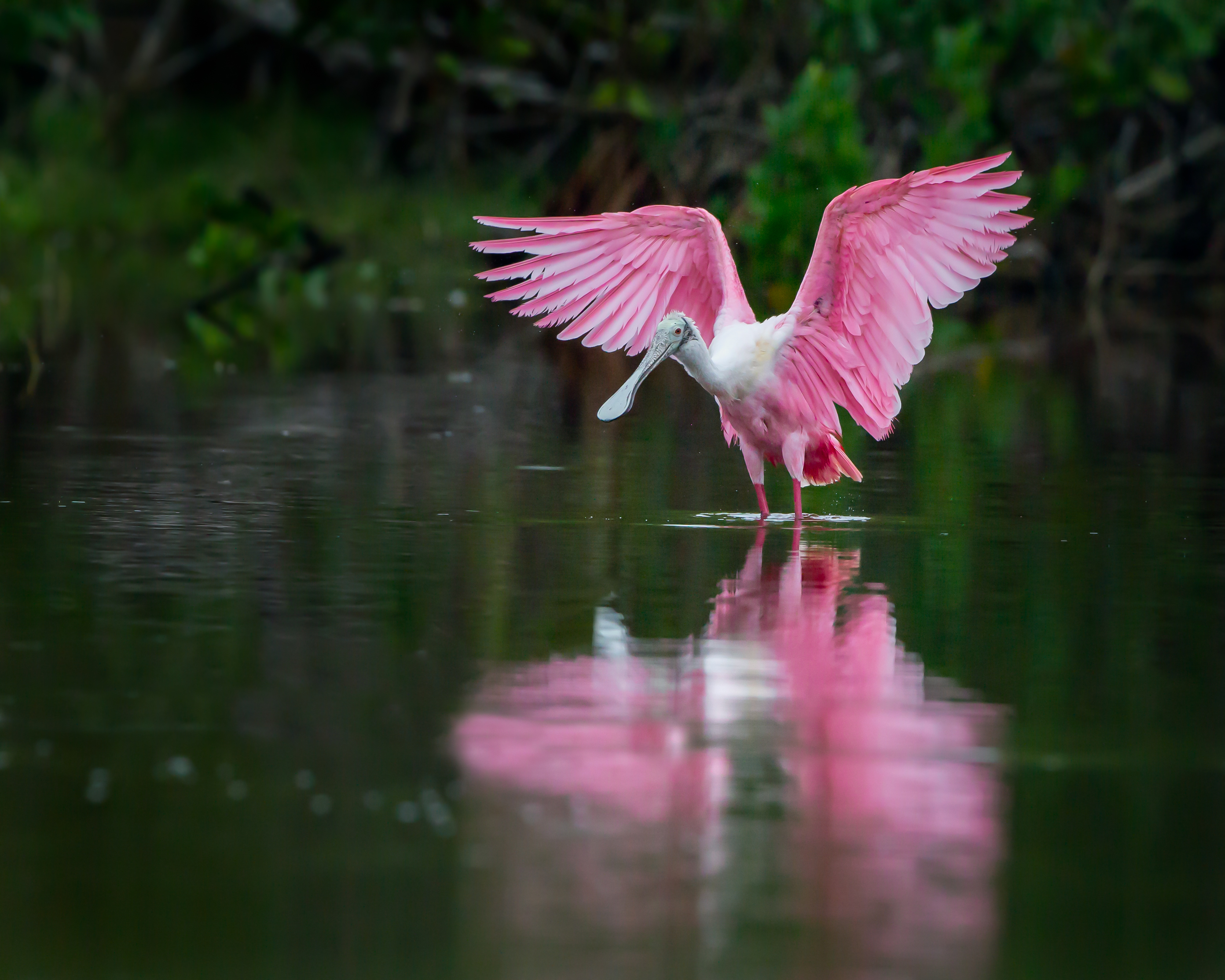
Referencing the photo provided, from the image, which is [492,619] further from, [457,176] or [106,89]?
[106,89]

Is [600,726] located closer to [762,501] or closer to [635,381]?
[762,501]

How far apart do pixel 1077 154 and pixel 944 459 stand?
14339mm

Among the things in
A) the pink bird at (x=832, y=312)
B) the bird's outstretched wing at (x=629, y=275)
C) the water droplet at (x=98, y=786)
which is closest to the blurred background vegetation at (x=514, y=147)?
the bird's outstretched wing at (x=629, y=275)

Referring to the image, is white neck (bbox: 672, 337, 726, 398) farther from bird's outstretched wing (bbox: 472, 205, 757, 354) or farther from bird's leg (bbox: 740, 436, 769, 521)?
bird's outstretched wing (bbox: 472, 205, 757, 354)

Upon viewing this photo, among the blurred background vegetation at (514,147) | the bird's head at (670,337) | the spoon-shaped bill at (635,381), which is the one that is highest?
the blurred background vegetation at (514,147)

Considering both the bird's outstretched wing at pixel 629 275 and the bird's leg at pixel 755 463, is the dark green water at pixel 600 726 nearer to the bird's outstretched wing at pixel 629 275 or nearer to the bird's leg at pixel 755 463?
the bird's leg at pixel 755 463

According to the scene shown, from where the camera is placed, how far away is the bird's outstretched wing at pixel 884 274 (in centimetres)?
884

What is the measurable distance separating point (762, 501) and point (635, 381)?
665 mm

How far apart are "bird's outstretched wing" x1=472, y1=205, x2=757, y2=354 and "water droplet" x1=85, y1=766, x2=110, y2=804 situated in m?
4.63

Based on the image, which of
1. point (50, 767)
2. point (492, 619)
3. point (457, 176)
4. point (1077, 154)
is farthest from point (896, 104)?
point (50, 767)

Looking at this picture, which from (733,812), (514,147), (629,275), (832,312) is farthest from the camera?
(514,147)

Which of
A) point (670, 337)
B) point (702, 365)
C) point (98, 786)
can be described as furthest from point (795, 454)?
point (98, 786)

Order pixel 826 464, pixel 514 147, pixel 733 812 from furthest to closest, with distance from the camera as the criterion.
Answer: pixel 514 147, pixel 826 464, pixel 733 812

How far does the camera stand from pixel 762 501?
9.03 metres
